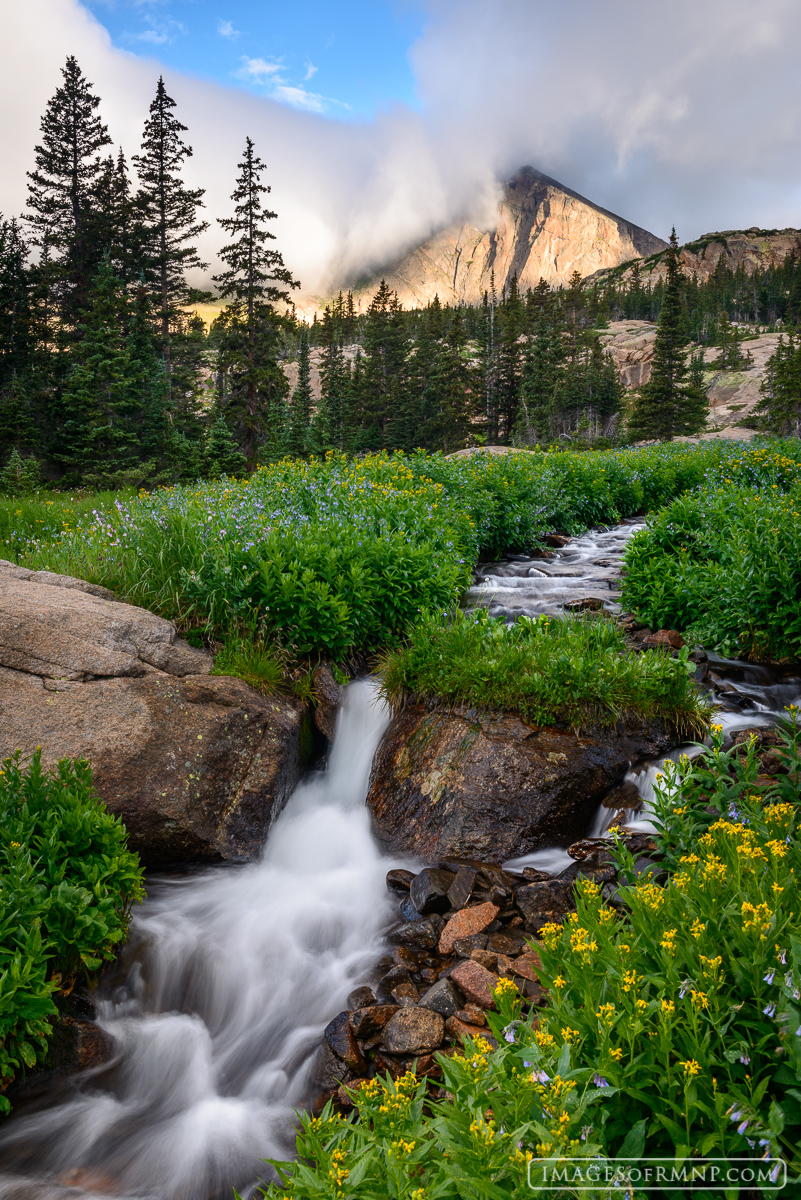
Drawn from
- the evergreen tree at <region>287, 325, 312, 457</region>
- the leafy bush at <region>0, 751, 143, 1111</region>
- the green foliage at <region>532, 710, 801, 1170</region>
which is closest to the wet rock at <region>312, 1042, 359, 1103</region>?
the leafy bush at <region>0, 751, 143, 1111</region>

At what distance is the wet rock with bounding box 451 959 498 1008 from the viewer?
331 cm

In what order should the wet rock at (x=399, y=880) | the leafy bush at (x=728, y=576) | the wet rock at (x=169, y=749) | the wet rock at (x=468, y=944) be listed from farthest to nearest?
1. the leafy bush at (x=728, y=576)
2. the wet rock at (x=399, y=880)
3. the wet rock at (x=169, y=749)
4. the wet rock at (x=468, y=944)

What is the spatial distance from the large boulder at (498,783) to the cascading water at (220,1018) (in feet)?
1.46

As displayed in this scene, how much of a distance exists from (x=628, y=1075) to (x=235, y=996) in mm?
3335

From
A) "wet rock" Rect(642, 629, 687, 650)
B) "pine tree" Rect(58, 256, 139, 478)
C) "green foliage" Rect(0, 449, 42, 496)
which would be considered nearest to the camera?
"wet rock" Rect(642, 629, 687, 650)

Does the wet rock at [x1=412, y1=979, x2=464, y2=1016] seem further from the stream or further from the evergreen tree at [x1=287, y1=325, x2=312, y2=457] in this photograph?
the evergreen tree at [x1=287, y1=325, x2=312, y2=457]

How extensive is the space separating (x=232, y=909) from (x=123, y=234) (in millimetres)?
41808

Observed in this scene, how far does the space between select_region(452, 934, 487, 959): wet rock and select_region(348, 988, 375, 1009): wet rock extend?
0.55 meters

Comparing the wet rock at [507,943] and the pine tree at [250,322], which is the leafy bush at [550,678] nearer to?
the wet rock at [507,943]

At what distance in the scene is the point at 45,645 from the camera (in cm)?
529

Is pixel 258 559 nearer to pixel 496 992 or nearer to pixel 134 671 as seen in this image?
pixel 134 671

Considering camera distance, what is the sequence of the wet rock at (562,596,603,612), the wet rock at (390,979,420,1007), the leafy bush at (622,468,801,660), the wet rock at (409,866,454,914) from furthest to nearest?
the wet rock at (562,596,603,612)
the leafy bush at (622,468,801,660)
the wet rock at (409,866,454,914)
the wet rock at (390,979,420,1007)

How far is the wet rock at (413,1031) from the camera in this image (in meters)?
3.18

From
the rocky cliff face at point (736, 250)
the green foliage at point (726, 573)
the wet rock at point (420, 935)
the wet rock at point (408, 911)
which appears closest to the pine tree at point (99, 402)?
the green foliage at point (726, 573)
